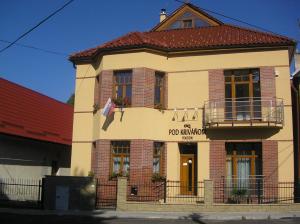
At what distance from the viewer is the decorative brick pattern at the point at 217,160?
65.3 feet

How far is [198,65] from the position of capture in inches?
828

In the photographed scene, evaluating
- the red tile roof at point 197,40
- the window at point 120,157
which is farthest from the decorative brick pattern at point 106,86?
the window at point 120,157

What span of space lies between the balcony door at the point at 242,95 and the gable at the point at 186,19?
5328 mm

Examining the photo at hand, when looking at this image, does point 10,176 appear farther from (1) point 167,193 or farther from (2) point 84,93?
(1) point 167,193

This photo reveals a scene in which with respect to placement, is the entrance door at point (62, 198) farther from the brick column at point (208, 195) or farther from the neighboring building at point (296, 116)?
the neighboring building at point (296, 116)

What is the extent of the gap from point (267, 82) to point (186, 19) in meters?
7.31

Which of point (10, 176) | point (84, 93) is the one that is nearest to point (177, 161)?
point (84, 93)

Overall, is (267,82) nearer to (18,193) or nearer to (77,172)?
(77,172)

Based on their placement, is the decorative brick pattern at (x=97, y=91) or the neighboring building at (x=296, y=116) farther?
the decorative brick pattern at (x=97, y=91)

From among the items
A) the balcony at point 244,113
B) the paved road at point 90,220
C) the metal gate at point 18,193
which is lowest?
the paved road at point 90,220

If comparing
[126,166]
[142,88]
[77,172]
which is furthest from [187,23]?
[77,172]

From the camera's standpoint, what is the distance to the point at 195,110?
20.7 metres

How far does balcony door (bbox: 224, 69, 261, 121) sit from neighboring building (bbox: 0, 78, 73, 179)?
11.1 metres

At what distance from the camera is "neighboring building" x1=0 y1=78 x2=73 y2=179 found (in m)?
23.0
